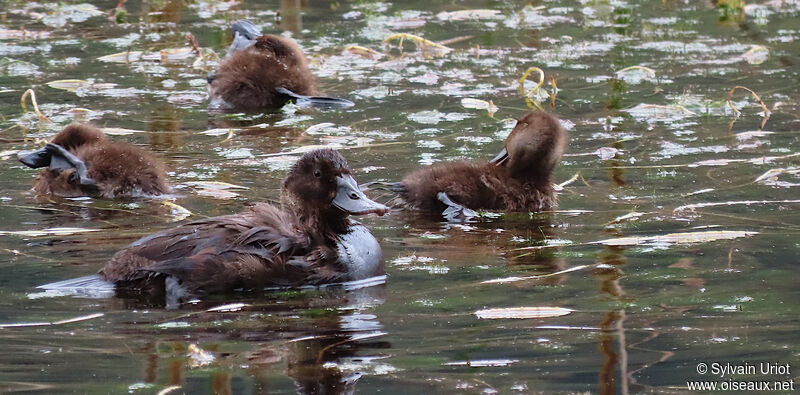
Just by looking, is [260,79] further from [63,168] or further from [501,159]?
[501,159]

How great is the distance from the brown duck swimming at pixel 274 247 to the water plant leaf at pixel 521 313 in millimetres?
814

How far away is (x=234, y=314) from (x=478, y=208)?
242 centimetres

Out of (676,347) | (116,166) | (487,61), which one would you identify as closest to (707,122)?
(487,61)

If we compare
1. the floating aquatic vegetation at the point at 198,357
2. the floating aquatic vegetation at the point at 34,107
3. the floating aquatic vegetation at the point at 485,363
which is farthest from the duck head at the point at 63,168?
the floating aquatic vegetation at the point at 485,363

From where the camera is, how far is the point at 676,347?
14.9 feet

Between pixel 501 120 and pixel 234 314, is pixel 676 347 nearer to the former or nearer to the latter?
pixel 234 314

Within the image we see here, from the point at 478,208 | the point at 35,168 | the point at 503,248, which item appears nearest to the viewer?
the point at 503,248

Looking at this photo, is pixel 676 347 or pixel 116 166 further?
pixel 116 166

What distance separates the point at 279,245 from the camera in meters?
5.59

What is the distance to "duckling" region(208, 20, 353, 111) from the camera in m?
10.1

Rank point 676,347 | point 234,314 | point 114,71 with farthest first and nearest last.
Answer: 1. point 114,71
2. point 234,314
3. point 676,347

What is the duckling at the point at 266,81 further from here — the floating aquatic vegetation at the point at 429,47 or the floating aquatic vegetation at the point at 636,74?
the floating aquatic vegetation at the point at 636,74

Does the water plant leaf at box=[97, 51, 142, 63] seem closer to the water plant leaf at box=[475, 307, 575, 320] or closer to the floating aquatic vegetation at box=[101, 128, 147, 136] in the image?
the floating aquatic vegetation at box=[101, 128, 147, 136]

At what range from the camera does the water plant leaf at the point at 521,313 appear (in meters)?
5.00
